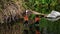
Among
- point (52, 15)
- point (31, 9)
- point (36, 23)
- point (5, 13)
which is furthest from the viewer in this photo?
point (31, 9)

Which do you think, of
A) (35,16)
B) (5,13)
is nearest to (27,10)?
(35,16)

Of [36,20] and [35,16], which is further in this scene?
[35,16]

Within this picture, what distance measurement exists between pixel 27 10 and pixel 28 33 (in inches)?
189

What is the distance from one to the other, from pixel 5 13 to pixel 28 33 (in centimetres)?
342

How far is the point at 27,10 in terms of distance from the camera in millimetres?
14695

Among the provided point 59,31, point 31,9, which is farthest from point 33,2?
point 59,31

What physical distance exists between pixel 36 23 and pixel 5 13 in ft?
6.30

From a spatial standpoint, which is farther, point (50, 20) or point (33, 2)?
point (33, 2)

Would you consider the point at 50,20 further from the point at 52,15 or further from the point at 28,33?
the point at 28,33

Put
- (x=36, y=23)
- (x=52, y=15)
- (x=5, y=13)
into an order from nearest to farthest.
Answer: (x=36, y=23), (x=5, y=13), (x=52, y=15)

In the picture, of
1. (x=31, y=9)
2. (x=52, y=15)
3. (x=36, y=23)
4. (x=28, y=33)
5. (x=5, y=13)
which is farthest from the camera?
(x=31, y=9)

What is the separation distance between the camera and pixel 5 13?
1309cm

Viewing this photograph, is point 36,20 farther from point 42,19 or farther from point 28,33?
point 28,33

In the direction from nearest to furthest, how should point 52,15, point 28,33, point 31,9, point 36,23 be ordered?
point 28,33
point 36,23
point 52,15
point 31,9
